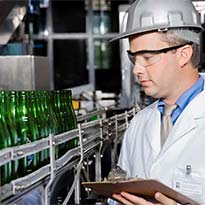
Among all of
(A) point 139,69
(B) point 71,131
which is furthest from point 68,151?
(A) point 139,69

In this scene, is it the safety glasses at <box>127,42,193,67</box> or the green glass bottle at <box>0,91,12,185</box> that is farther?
the safety glasses at <box>127,42,193,67</box>

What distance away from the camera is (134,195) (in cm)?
122

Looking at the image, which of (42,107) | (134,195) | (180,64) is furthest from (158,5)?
(134,195)

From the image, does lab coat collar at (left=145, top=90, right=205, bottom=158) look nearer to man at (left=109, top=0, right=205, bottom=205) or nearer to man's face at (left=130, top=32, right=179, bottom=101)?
man at (left=109, top=0, right=205, bottom=205)

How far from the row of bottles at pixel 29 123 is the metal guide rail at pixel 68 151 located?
31mm

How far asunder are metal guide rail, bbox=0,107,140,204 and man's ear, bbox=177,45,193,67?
0.34m

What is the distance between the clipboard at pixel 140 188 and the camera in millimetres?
1120

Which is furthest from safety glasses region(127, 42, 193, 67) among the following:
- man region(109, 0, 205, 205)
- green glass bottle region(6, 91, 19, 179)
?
green glass bottle region(6, 91, 19, 179)

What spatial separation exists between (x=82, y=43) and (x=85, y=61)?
31cm

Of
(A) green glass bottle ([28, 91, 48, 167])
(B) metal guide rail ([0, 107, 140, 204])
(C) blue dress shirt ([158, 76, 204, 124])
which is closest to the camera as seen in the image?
(B) metal guide rail ([0, 107, 140, 204])

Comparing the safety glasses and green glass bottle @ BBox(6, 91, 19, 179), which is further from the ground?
the safety glasses

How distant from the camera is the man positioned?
1344 millimetres

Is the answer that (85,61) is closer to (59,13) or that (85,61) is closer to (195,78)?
(59,13)

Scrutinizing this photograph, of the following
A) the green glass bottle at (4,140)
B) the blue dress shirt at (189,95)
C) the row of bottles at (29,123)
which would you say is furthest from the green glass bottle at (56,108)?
the blue dress shirt at (189,95)
